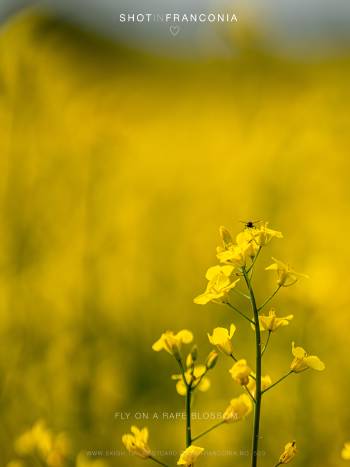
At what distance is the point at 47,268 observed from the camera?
1.73m

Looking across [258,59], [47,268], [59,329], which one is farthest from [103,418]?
[258,59]

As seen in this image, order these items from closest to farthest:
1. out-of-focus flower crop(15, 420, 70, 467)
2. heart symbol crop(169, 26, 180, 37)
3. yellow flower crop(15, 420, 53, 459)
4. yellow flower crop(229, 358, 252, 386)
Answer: yellow flower crop(229, 358, 252, 386) < out-of-focus flower crop(15, 420, 70, 467) < yellow flower crop(15, 420, 53, 459) < heart symbol crop(169, 26, 180, 37)

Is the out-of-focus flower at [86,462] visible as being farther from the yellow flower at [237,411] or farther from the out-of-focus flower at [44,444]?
the yellow flower at [237,411]

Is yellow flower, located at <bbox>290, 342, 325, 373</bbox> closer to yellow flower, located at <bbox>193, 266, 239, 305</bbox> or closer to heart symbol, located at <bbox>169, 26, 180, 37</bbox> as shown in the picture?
yellow flower, located at <bbox>193, 266, 239, 305</bbox>

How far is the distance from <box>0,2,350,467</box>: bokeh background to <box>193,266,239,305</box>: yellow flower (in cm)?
59

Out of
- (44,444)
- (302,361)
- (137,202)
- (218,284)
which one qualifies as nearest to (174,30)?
(137,202)

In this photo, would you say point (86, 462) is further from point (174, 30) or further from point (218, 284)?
point (174, 30)

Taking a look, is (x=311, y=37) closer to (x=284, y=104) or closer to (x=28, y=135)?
(x=284, y=104)

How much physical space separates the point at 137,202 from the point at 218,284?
837 mm

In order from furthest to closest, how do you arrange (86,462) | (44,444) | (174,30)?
(174,30) < (86,462) < (44,444)

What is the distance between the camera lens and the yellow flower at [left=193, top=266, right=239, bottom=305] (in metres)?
1.02

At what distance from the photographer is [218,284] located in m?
1.03

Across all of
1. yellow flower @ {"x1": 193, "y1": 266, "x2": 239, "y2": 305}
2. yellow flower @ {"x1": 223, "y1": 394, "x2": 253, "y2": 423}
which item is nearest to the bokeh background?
yellow flower @ {"x1": 223, "y1": 394, "x2": 253, "y2": 423}

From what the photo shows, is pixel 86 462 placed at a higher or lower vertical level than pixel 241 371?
lower
